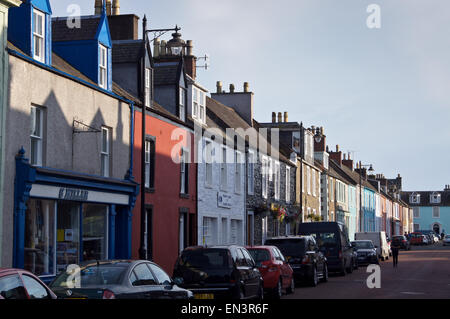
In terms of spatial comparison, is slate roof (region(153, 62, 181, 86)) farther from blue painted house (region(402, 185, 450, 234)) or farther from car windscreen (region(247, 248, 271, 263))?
blue painted house (region(402, 185, 450, 234))

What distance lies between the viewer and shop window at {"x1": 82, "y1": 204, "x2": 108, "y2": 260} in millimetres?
21719

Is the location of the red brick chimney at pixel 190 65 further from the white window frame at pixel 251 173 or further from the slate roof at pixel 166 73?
the slate roof at pixel 166 73

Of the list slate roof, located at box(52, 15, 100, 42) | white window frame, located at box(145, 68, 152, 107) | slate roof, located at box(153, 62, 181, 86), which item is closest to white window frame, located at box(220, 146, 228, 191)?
slate roof, located at box(153, 62, 181, 86)

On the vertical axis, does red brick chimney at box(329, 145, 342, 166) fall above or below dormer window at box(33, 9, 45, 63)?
above

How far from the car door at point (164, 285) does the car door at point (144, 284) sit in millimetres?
130

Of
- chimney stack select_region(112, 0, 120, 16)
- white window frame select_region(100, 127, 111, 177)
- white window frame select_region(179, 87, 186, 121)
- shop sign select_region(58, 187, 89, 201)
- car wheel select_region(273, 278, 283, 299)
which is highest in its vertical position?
Answer: chimney stack select_region(112, 0, 120, 16)

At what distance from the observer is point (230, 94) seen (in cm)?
4775

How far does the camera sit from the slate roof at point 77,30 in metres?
23.3

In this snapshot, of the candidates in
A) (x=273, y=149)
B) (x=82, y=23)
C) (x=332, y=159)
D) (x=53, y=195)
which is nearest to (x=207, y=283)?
(x=53, y=195)

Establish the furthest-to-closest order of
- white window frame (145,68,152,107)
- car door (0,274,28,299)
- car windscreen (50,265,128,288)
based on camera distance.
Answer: white window frame (145,68,152,107)
car windscreen (50,265,128,288)
car door (0,274,28,299)

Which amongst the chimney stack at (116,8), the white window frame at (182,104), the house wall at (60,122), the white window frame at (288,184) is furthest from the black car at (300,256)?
the white window frame at (288,184)

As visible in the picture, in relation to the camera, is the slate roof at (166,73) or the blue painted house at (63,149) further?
the slate roof at (166,73)

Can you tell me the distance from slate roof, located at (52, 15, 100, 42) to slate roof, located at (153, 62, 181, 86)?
6290 millimetres

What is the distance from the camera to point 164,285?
42.8 feet
